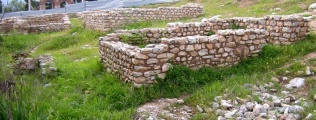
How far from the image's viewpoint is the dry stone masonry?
23.9 ft

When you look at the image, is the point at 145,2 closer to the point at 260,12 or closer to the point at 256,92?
the point at 260,12

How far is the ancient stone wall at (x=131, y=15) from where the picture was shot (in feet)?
53.0

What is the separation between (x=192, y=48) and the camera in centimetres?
779

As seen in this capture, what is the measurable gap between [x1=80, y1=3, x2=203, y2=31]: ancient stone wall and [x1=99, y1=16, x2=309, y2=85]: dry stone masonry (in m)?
5.59

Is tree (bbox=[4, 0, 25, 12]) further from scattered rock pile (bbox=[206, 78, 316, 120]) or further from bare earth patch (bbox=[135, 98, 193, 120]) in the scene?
scattered rock pile (bbox=[206, 78, 316, 120])

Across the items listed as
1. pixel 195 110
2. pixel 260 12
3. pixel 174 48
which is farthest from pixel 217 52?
pixel 260 12

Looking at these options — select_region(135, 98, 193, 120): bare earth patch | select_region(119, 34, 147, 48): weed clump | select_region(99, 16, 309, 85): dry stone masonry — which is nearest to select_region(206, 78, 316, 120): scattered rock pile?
Result: select_region(135, 98, 193, 120): bare earth patch

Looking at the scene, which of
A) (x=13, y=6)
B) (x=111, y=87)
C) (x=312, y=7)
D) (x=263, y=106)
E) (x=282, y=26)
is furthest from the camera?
(x=13, y=6)

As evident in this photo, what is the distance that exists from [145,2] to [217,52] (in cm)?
2425

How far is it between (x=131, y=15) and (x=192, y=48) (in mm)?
9197

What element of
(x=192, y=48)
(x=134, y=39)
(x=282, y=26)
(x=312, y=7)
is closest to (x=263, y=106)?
(x=192, y=48)

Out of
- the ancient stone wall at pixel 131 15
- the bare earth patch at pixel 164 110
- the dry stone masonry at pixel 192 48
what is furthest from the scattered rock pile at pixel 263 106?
the ancient stone wall at pixel 131 15

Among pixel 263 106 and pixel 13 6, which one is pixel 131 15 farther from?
pixel 263 106

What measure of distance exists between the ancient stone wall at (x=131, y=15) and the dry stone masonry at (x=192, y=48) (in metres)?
5.59
